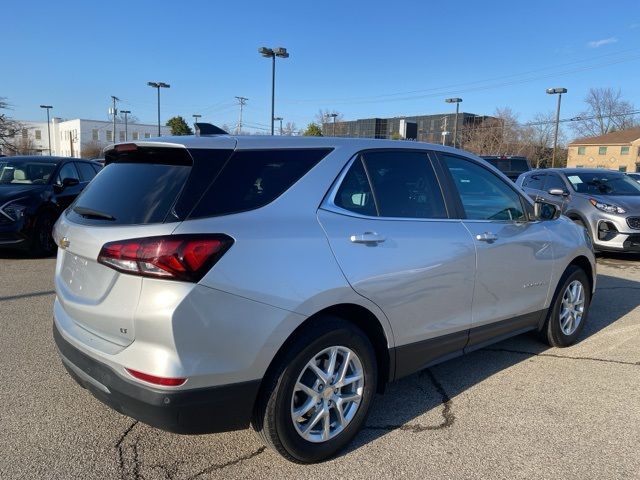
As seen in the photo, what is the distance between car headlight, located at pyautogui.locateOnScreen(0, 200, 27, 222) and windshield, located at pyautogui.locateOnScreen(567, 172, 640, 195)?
977 centimetres

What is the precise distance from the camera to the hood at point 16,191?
7.86 meters

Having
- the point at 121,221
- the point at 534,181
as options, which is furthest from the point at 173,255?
the point at 534,181

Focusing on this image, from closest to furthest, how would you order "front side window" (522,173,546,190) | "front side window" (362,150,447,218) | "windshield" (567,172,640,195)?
"front side window" (362,150,447,218) → "windshield" (567,172,640,195) → "front side window" (522,173,546,190)

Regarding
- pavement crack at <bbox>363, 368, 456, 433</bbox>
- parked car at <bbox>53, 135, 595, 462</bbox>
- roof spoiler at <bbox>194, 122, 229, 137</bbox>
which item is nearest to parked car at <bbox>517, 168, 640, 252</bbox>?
pavement crack at <bbox>363, 368, 456, 433</bbox>

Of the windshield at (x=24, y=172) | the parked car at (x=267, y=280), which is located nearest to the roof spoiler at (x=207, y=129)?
the parked car at (x=267, y=280)

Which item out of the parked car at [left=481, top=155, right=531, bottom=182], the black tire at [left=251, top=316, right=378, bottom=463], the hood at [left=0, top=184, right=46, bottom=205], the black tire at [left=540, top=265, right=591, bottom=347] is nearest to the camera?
the black tire at [left=251, top=316, right=378, bottom=463]

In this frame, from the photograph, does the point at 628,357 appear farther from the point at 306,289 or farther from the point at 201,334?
the point at 201,334

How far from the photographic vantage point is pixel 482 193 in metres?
3.77

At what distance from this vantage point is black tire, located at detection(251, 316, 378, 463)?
248 cm

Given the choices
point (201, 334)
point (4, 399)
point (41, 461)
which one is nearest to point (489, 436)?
point (201, 334)

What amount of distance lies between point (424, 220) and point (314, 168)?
2.81 ft

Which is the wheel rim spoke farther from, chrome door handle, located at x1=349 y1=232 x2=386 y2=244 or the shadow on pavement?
chrome door handle, located at x1=349 y1=232 x2=386 y2=244

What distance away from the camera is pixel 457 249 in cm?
329

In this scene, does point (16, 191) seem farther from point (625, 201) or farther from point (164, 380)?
point (625, 201)
